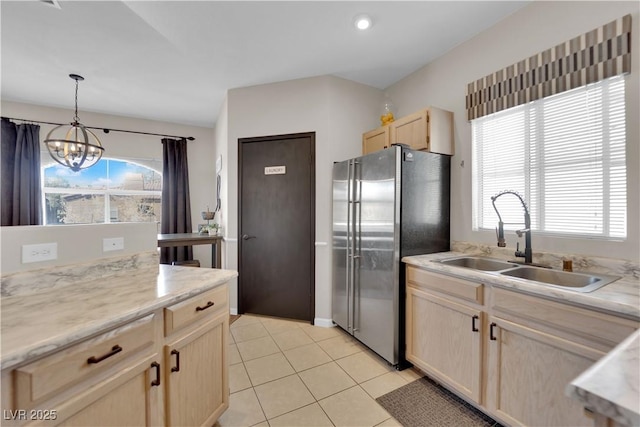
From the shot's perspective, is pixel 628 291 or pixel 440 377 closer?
pixel 628 291

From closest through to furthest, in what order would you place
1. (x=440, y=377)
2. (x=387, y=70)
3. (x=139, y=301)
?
1. (x=139, y=301)
2. (x=440, y=377)
3. (x=387, y=70)

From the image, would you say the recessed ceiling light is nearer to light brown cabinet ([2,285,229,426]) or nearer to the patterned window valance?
the patterned window valance

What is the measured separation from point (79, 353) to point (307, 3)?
2.35 metres

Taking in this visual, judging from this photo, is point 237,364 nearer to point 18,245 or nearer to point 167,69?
point 18,245

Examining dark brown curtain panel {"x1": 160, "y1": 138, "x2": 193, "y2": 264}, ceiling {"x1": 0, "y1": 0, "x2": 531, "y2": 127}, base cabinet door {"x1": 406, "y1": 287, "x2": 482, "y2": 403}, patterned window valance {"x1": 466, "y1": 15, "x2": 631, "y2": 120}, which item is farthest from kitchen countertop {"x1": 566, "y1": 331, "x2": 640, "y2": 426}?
dark brown curtain panel {"x1": 160, "y1": 138, "x2": 193, "y2": 264}

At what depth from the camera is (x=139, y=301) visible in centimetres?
111

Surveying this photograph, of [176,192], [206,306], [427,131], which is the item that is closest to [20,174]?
[176,192]

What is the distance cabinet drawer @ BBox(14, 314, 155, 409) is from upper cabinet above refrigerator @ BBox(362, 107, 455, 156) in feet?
7.53

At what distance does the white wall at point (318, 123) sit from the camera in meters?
2.95

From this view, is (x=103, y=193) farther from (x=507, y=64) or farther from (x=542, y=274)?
(x=542, y=274)

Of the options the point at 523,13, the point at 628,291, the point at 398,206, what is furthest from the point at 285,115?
the point at 628,291

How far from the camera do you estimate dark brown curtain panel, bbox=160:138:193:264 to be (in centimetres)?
457

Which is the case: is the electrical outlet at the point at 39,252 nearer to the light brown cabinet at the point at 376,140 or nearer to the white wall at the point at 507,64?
the light brown cabinet at the point at 376,140

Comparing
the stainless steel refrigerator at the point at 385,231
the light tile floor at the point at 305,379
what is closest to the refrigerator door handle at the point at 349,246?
the stainless steel refrigerator at the point at 385,231
